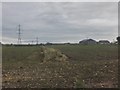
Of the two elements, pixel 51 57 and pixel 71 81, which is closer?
pixel 71 81

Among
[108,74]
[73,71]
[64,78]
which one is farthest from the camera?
[73,71]

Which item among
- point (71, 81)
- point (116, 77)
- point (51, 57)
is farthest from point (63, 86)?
point (51, 57)

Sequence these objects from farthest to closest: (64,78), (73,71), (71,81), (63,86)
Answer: (73,71) < (64,78) < (71,81) < (63,86)

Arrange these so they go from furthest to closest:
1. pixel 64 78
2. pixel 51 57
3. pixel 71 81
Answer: pixel 51 57 < pixel 64 78 < pixel 71 81

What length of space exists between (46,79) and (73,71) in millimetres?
3331

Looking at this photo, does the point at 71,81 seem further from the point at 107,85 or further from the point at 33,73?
the point at 33,73

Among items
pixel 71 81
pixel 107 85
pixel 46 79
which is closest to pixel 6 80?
pixel 46 79

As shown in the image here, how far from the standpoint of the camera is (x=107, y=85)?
16.7 m

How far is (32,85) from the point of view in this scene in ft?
54.8

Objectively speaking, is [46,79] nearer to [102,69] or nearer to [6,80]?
[6,80]

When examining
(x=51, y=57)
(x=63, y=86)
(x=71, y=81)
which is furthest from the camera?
(x=51, y=57)

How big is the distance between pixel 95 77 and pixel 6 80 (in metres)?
5.07

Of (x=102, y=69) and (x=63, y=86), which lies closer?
(x=63, y=86)

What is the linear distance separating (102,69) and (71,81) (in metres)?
4.97
